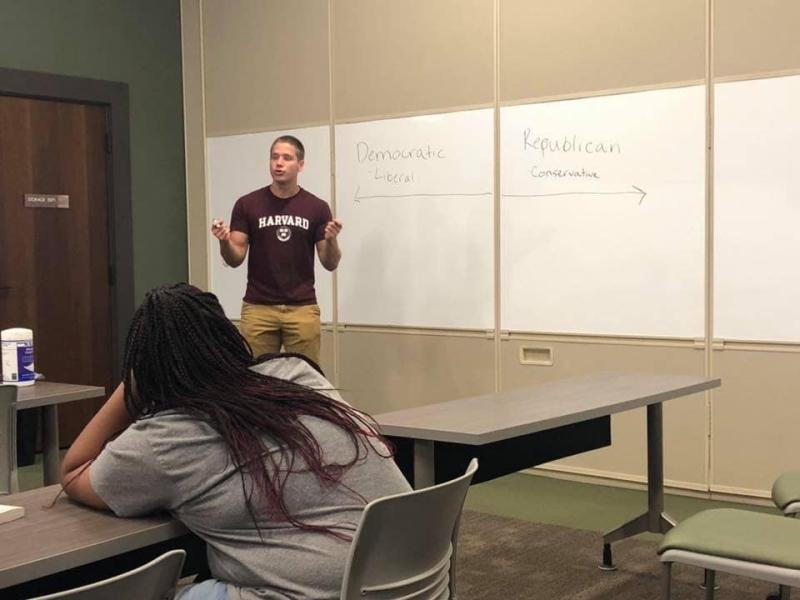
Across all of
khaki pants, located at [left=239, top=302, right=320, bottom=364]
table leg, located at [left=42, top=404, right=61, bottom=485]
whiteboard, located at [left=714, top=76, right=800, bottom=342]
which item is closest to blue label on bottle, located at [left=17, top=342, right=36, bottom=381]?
table leg, located at [left=42, top=404, right=61, bottom=485]

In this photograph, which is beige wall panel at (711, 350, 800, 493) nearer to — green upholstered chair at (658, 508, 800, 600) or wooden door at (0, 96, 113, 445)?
green upholstered chair at (658, 508, 800, 600)

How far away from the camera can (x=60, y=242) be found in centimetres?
562

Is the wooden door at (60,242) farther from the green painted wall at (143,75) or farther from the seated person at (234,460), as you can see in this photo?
the seated person at (234,460)

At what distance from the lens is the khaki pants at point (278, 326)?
470cm

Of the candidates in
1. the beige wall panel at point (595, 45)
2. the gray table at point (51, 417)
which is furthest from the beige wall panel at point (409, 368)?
the gray table at point (51, 417)

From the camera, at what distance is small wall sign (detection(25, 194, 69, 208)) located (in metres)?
5.46

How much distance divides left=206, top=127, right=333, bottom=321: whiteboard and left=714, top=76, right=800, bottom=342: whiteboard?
2173mm

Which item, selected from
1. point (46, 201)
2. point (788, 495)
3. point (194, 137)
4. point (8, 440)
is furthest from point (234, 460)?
point (194, 137)

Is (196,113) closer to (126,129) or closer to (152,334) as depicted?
(126,129)

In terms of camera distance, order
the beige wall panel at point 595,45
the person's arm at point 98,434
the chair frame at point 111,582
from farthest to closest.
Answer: the beige wall panel at point 595,45
the person's arm at point 98,434
the chair frame at point 111,582

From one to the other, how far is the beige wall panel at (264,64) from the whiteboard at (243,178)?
0.24 feet

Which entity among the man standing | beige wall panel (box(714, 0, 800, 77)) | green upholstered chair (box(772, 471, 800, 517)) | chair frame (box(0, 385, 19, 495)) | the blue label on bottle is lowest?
green upholstered chair (box(772, 471, 800, 517))

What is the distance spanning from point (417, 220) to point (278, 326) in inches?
37.5

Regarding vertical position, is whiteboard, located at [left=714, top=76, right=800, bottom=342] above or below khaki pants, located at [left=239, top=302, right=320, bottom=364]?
above
